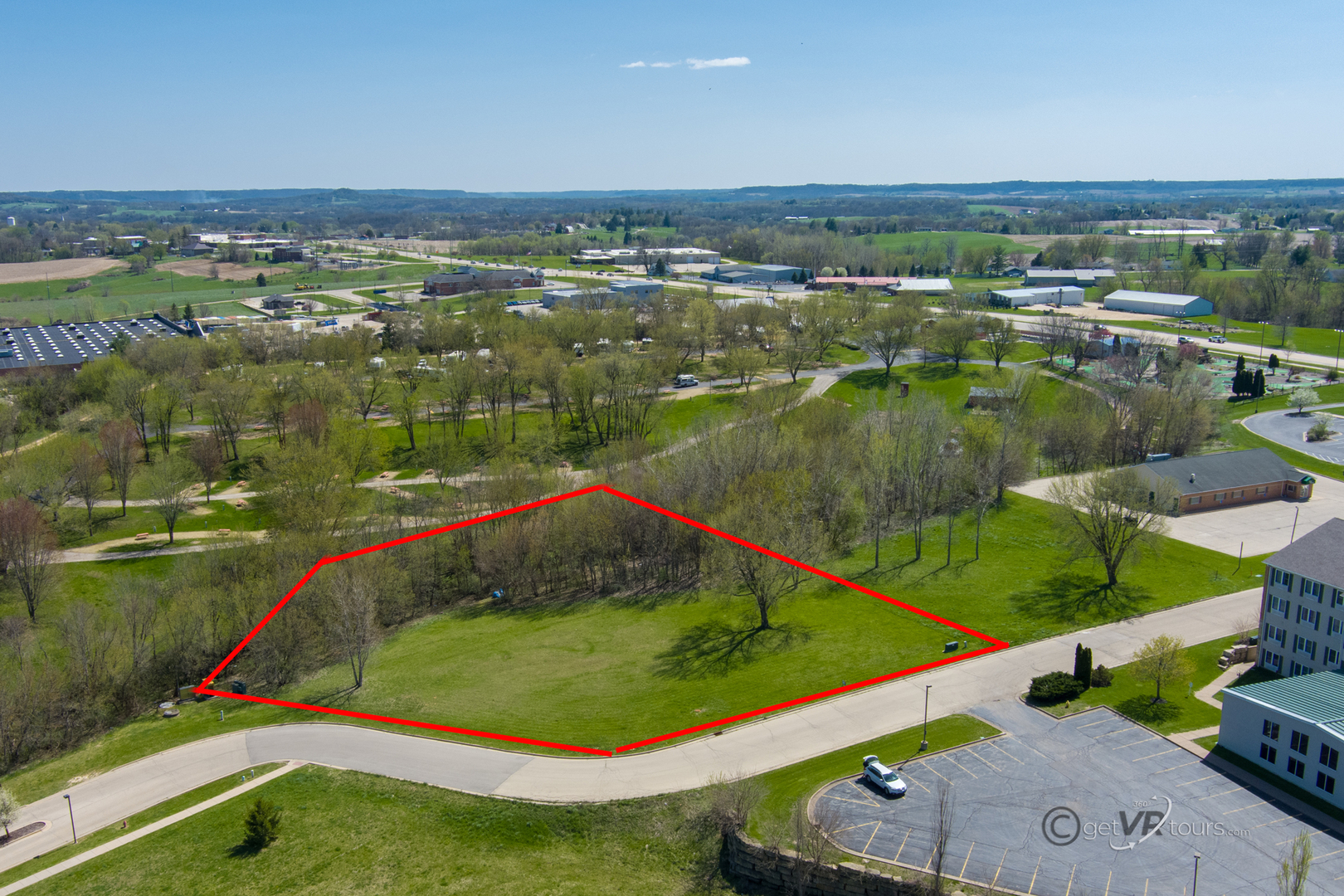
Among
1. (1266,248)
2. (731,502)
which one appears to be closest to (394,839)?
(731,502)

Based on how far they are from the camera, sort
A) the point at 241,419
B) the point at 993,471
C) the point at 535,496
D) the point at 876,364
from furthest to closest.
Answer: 1. the point at 876,364
2. the point at 241,419
3. the point at 993,471
4. the point at 535,496

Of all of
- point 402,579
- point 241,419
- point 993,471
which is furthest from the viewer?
point 241,419

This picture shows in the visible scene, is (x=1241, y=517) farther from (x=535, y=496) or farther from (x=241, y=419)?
(x=241, y=419)

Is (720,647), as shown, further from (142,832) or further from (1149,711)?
(142,832)

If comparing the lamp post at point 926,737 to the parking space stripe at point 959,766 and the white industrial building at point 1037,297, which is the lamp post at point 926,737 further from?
the white industrial building at point 1037,297

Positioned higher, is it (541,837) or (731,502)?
(731,502)
